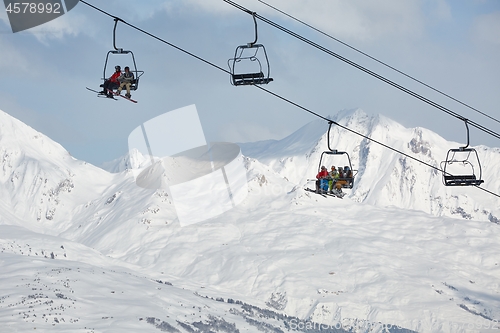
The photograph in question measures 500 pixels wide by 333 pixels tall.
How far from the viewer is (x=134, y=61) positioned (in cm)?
3744

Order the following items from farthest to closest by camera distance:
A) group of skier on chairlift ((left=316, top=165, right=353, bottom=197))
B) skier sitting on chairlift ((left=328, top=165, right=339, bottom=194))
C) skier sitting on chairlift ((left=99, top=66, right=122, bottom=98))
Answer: skier sitting on chairlift ((left=328, top=165, right=339, bottom=194))
group of skier on chairlift ((left=316, top=165, right=353, bottom=197))
skier sitting on chairlift ((left=99, top=66, right=122, bottom=98))

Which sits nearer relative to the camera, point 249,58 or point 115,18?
point 115,18

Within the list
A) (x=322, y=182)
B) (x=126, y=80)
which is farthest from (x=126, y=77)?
(x=322, y=182)

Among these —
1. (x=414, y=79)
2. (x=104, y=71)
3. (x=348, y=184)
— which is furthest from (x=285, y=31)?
(x=348, y=184)

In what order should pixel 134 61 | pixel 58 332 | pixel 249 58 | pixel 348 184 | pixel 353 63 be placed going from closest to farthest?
1. pixel 353 63
2. pixel 249 58
3. pixel 134 61
4. pixel 348 184
5. pixel 58 332

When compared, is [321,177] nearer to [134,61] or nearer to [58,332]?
[134,61]

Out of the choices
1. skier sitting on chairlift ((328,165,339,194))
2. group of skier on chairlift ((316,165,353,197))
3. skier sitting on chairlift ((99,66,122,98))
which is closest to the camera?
skier sitting on chairlift ((99,66,122,98))

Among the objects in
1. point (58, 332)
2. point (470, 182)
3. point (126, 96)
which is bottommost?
point (58, 332)

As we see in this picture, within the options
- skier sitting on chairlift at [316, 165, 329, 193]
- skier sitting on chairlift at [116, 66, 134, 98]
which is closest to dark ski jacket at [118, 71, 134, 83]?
skier sitting on chairlift at [116, 66, 134, 98]

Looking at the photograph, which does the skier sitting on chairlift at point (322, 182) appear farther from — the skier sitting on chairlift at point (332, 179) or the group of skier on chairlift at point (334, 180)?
the skier sitting on chairlift at point (332, 179)

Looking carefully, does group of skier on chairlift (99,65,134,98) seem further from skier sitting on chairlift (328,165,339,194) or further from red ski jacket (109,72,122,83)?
skier sitting on chairlift (328,165,339,194)

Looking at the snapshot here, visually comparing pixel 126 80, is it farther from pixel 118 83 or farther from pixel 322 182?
pixel 322 182

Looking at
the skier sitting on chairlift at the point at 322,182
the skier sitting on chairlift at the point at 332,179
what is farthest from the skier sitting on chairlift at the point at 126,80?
the skier sitting on chairlift at the point at 332,179

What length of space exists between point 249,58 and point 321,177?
16.7 m
